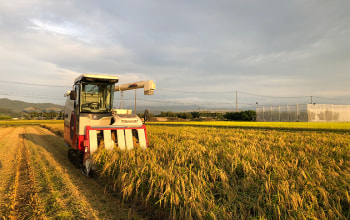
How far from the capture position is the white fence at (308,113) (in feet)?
106

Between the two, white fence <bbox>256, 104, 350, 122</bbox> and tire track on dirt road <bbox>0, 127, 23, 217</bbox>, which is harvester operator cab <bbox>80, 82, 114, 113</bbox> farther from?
white fence <bbox>256, 104, 350, 122</bbox>

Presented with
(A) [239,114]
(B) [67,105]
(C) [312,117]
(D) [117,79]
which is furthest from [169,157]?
(A) [239,114]

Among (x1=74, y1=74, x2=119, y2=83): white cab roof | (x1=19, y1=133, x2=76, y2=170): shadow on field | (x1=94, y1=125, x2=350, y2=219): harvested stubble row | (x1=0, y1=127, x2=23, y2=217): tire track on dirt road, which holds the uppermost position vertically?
(x1=74, y1=74, x2=119, y2=83): white cab roof

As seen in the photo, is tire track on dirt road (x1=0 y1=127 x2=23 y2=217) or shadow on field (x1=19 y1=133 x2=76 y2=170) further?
shadow on field (x1=19 y1=133 x2=76 y2=170)

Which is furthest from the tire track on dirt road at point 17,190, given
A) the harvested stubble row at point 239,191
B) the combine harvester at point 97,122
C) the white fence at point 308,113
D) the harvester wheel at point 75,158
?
the white fence at point 308,113

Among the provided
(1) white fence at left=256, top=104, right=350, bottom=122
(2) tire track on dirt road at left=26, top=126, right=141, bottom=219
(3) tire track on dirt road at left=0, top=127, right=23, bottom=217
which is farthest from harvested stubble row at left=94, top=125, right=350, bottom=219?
(1) white fence at left=256, top=104, right=350, bottom=122

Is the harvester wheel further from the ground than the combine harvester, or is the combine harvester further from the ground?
the combine harvester

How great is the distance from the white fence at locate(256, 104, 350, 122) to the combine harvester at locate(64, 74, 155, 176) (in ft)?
110

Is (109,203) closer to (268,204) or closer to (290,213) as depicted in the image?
(268,204)

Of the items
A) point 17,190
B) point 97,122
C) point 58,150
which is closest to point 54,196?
point 17,190

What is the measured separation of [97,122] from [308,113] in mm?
35018

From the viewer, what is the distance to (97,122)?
649 cm

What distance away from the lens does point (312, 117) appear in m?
32.0

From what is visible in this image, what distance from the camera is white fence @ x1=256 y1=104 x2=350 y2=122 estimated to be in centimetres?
3216
